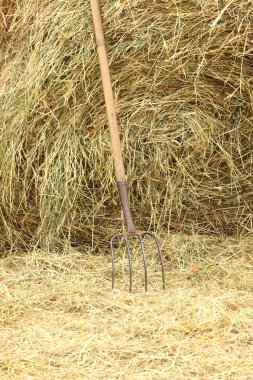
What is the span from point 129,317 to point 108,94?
0.98 metres

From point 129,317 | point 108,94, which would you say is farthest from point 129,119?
point 129,317

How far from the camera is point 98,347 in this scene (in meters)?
2.29

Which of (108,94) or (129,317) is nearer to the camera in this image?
(129,317)

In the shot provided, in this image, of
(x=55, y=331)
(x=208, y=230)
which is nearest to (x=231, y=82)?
(x=208, y=230)

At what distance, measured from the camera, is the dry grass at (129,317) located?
7.13ft

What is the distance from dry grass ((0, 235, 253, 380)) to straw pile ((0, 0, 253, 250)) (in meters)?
0.17

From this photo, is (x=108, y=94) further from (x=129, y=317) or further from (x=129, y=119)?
(x=129, y=317)

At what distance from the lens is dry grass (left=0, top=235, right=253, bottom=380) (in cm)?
217

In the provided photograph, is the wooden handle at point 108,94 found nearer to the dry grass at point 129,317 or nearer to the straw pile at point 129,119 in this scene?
the straw pile at point 129,119

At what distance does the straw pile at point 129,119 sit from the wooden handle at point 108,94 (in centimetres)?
9

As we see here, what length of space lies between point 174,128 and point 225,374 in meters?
1.49

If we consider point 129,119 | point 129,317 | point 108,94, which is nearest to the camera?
point 129,317

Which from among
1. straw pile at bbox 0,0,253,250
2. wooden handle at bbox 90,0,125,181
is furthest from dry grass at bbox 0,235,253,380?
wooden handle at bbox 90,0,125,181

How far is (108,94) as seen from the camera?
10.1ft
